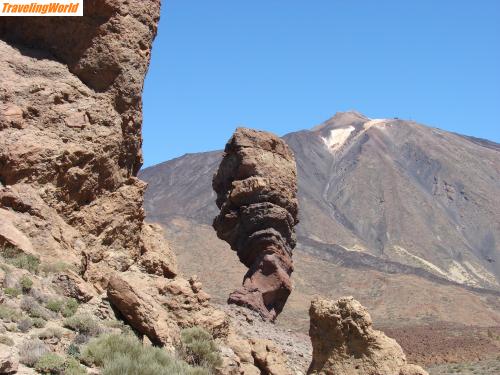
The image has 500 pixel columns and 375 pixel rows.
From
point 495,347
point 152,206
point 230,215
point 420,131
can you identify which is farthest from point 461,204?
point 230,215

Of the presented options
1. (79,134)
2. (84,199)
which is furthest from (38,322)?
(79,134)

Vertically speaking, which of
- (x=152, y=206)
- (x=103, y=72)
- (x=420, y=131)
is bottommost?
(x=103, y=72)

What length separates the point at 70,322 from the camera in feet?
28.8

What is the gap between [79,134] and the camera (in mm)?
12461

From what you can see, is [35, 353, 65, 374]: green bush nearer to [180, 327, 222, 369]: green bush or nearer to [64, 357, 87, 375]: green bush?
[64, 357, 87, 375]: green bush

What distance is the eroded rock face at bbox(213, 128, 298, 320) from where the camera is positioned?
26484 mm

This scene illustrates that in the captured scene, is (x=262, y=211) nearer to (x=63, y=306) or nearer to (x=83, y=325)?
(x=63, y=306)

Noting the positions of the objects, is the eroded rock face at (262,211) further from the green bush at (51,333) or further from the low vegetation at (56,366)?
the low vegetation at (56,366)

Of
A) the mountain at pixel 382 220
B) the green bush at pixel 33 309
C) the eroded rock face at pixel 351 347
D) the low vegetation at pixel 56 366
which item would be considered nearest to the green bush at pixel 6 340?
the low vegetation at pixel 56 366

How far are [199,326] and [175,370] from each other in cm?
307

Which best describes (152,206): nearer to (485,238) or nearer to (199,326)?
(485,238)

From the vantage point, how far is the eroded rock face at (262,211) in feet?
86.9

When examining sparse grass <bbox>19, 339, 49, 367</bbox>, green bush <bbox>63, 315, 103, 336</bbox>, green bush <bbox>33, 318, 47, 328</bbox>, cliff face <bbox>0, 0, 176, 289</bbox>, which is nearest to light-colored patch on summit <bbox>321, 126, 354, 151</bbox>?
cliff face <bbox>0, 0, 176, 289</bbox>

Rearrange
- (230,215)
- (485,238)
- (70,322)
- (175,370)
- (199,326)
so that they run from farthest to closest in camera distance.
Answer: (485,238), (230,215), (199,326), (70,322), (175,370)
